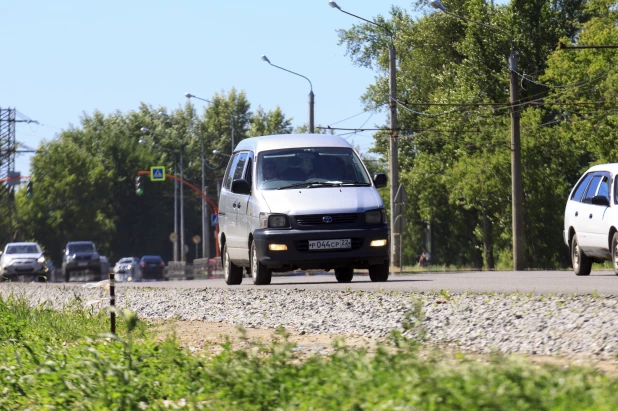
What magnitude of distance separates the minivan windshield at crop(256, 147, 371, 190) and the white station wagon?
3.40 meters

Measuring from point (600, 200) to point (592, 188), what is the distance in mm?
622

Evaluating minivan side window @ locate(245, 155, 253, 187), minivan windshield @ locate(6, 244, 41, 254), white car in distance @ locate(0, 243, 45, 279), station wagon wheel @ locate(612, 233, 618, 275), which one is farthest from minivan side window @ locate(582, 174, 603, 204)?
minivan windshield @ locate(6, 244, 41, 254)

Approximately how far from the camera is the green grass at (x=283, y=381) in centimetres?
614

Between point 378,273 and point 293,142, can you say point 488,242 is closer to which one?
point 378,273

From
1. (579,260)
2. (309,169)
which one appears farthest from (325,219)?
(579,260)

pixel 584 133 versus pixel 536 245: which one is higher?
pixel 584 133

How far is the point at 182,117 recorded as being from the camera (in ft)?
401

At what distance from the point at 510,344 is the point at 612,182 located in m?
9.58

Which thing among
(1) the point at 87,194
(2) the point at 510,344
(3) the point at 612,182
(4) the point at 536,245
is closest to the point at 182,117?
(1) the point at 87,194

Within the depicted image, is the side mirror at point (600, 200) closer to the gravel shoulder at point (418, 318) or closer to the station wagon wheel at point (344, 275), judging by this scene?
the station wagon wheel at point (344, 275)

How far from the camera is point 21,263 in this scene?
45.2 meters

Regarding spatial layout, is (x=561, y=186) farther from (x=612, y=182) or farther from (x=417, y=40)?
(x=612, y=182)

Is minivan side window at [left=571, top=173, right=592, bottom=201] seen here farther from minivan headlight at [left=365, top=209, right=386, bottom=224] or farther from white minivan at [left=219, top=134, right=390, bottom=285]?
minivan headlight at [left=365, top=209, right=386, bottom=224]

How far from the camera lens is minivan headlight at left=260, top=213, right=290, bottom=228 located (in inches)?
738
